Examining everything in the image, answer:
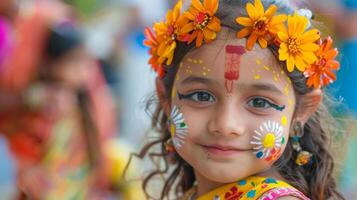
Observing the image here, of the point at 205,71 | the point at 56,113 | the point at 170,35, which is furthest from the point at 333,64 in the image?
the point at 56,113

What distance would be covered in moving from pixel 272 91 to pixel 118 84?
4.17 m

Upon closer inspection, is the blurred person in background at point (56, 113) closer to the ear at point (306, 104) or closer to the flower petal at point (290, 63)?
the ear at point (306, 104)

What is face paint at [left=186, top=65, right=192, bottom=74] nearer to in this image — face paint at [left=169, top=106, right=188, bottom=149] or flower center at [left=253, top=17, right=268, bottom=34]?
face paint at [left=169, top=106, right=188, bottom=149]

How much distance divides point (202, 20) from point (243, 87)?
10.9 inches

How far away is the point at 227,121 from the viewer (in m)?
2.30

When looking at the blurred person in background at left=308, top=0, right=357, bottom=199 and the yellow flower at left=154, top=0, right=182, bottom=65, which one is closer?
the yellow flower at left=154, top=0, right=182, bottom=65

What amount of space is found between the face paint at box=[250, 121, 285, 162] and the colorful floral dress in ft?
0.28

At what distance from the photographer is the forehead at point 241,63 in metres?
2.36

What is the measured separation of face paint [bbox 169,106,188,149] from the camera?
244 cm

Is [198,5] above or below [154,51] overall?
above

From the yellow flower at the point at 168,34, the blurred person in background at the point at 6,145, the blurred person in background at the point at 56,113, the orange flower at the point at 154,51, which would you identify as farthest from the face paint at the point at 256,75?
the blurred person in background at the point at 6,145

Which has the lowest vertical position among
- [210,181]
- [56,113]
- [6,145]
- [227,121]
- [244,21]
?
[6,145]

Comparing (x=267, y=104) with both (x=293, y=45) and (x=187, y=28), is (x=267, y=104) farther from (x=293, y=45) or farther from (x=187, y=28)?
(x=187, y=28)

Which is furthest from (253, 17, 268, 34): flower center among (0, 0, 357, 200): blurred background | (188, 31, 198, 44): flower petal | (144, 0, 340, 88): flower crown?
(0, 0, 357, 200): blurred background
